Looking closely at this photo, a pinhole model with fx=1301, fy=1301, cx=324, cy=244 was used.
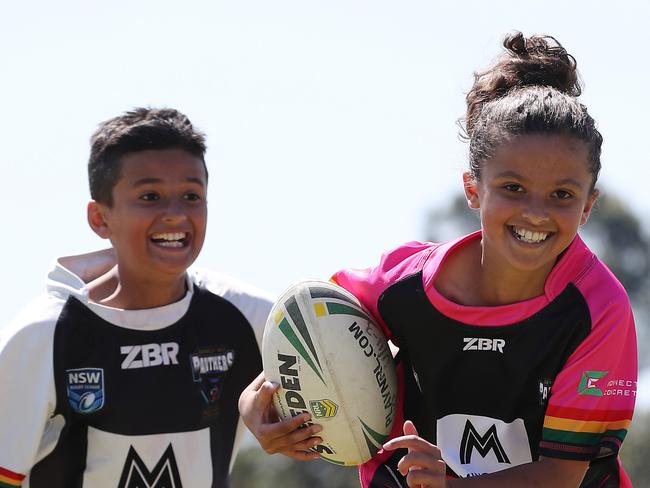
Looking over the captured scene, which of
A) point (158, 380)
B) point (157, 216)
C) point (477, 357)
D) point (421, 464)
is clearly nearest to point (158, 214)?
point (157, 216)

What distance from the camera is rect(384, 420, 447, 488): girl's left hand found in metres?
4.66

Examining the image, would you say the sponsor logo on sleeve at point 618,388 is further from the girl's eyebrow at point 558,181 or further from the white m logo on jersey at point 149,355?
the white m logo on jersey at point 149,355

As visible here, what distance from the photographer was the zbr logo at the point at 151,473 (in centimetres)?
598

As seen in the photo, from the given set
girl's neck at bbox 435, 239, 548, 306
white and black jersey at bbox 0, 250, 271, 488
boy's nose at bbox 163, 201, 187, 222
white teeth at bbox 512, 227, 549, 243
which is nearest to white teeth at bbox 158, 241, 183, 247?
boy's nose at bbox 163, 201, 187, 222

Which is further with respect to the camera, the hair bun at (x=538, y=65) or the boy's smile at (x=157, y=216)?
the boy's smile at (x=157, y=216)

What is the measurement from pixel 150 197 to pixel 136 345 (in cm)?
71

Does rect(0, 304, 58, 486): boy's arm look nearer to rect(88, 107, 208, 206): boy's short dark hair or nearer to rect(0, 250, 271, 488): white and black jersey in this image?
rect(0, 250, 271, 488): white and black jersey

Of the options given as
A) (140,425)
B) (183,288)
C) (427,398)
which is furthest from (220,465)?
(427,398)

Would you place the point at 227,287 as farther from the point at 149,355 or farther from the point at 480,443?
the point at 480,443

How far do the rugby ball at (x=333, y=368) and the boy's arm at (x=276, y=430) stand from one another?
4 cm

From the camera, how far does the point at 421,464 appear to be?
4.66 meters

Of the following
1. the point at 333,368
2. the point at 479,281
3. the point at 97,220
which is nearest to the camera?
the point at 333,368

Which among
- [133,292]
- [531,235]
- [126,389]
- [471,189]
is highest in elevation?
[471,189]

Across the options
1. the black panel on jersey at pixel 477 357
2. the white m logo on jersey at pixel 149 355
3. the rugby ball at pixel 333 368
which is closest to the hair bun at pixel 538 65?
the black panel on jersey at pixel 477 357
